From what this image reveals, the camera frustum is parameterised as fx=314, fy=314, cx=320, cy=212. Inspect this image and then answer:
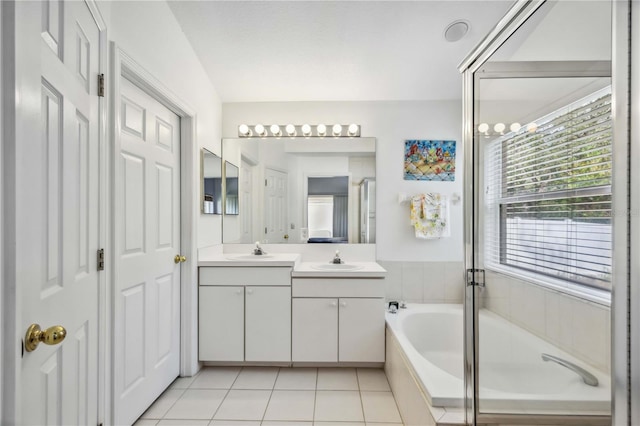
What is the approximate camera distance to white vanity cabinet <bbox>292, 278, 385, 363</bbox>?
7.79ft

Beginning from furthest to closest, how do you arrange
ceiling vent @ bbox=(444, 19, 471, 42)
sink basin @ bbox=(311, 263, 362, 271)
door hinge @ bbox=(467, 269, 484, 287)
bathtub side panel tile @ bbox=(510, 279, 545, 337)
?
1. sink basin @ bbox=(311, 263, 362, 271)
2. ceiling vent @ bbox=(444, 19, 471, 42)
3. door hinge @ bbox=(467, 269, 484, 287)
4. bathtub side panel tile @ bbox=(510, 279, 545, 337)

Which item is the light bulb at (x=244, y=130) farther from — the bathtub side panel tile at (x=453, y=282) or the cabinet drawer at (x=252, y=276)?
the bathtub side panel tile at (x=453, y=282)

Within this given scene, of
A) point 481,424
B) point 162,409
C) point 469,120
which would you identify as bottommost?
point 162,409

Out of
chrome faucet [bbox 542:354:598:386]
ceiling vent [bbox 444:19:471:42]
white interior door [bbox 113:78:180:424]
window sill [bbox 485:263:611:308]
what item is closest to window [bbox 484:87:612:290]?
window sill [bbox 485:263:611:308]

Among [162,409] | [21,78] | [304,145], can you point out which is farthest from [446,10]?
[162,409]

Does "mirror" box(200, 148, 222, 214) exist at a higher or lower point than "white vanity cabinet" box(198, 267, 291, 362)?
higher

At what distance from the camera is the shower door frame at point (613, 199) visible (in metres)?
0.69

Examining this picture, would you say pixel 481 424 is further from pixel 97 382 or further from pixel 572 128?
pixel 97 382

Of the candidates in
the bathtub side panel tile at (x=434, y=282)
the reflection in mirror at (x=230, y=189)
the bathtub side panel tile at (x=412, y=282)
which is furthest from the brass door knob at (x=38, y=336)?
the bathtub side panel tile at (x=434, y=282)

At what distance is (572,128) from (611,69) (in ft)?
0.80

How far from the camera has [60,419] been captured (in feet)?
3.20

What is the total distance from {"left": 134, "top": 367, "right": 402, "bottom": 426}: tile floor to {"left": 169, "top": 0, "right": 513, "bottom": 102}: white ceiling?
233 centimetres

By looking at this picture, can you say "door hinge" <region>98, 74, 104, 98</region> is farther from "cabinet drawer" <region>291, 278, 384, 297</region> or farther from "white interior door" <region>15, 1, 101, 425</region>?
"cabinet drawer" <region>291, 278, 384, 297</region>

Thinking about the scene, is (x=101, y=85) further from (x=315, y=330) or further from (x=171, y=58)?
(x=315, y=330)
